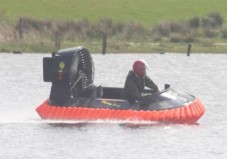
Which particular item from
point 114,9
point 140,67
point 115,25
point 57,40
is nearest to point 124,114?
point 140,67

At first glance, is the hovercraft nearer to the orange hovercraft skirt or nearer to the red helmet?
the orange hovercraft skirt

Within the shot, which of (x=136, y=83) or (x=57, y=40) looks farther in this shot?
(x=57, y=40)

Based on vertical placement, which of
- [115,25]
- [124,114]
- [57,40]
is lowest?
[115,25]

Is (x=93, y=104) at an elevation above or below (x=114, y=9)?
above

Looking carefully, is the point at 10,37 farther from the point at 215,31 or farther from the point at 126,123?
the point at 126,123

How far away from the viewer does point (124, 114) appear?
1043 inches

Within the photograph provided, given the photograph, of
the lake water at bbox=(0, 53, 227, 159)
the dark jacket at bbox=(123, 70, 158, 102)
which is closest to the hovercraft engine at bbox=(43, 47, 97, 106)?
the lake water at bbox=(0, 53, 227, 159)

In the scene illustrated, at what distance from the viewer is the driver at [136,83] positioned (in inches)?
1055

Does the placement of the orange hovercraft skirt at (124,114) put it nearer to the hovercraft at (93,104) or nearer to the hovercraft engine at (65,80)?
the hovercraft at (93,104)

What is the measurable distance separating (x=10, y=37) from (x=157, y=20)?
681 inches

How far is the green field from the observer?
2564 inches

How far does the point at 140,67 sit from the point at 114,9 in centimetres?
4431

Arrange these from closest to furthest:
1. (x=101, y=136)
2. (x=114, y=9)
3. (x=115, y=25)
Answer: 1. (x=101, y=136)
2. (x=115, y=25)
3. (x=114, y=9)

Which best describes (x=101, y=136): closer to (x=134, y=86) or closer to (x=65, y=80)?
(x=134, y=86)
